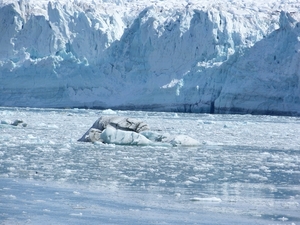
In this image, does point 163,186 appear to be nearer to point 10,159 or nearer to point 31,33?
point 10,159

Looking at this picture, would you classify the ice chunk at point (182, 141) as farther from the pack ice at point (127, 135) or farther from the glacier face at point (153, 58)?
the glacier face at point (153, 58)

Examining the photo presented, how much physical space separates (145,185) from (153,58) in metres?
31.5

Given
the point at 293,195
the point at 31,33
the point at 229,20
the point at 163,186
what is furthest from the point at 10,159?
the point at 31,33

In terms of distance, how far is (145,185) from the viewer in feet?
23.2

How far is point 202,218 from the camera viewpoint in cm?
541

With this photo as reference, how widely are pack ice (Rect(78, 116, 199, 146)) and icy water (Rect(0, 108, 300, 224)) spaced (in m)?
0.62

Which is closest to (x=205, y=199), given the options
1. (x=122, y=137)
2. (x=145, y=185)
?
(x=145, y=185)

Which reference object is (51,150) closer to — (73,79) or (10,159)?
(10,159)

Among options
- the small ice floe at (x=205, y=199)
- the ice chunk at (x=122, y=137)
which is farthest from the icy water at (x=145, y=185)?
the ice chunk at (x=122, y=137)

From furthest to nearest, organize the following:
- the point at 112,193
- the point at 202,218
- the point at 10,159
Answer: the point at 10,159 → the point at 112,193 → the point at 202,218

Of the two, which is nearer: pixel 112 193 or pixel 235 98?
pixel 112 193

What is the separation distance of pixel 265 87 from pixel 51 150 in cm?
2469

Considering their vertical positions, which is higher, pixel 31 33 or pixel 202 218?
pixel 31 33

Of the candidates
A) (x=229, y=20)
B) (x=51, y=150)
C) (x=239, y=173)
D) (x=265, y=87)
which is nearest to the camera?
(x=239, y=173)
